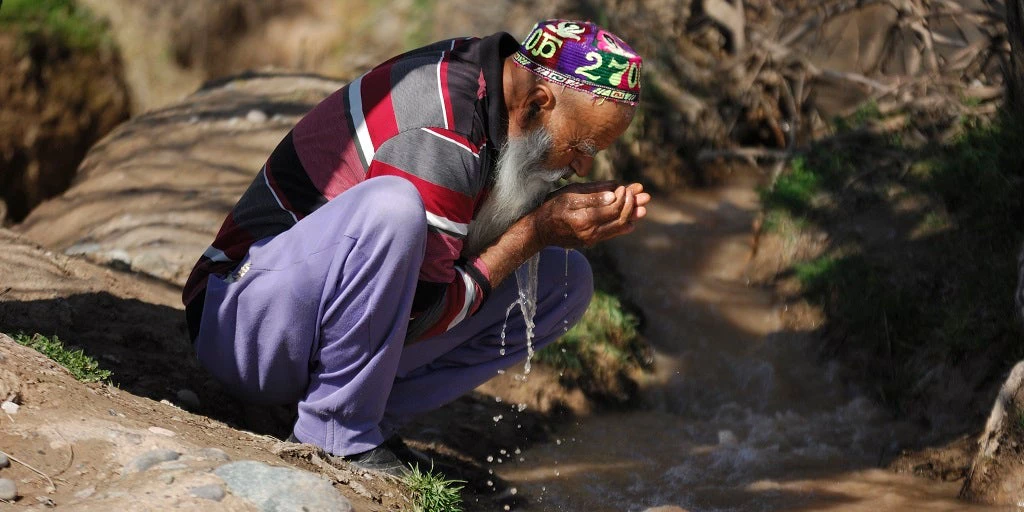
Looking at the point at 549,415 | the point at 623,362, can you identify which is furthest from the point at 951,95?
the point at 549,415

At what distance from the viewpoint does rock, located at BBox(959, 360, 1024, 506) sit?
354cm

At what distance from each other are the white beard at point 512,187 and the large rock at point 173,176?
1.89m

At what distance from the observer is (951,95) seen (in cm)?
559

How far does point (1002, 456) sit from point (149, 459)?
2617mm

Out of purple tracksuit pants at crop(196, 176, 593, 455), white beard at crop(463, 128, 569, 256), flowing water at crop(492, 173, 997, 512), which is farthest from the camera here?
flowing water at crop(492, 173, 997, 512)

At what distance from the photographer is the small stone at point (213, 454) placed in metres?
2.52

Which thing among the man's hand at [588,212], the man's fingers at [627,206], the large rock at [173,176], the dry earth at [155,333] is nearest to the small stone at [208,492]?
the dry earth at [155,333]

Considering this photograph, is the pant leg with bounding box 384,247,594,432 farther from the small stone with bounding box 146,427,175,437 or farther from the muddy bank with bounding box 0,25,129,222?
the muddy bank with bounding box 0,25,129,222

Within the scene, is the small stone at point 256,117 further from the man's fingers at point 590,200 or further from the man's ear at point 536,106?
the man's fingers at point 590,200

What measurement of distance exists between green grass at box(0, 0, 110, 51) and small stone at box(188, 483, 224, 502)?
216 inches

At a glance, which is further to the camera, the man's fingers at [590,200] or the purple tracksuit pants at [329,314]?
the man's fingers at [590,200]

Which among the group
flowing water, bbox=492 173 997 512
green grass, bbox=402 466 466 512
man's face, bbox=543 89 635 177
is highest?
man's face, bbox=543 89 635 177

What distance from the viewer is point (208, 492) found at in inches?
92.2

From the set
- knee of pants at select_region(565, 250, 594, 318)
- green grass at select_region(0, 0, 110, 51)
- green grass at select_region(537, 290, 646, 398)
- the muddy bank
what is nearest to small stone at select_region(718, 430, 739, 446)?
green grass at select_region(537, 290, 646, 398)
